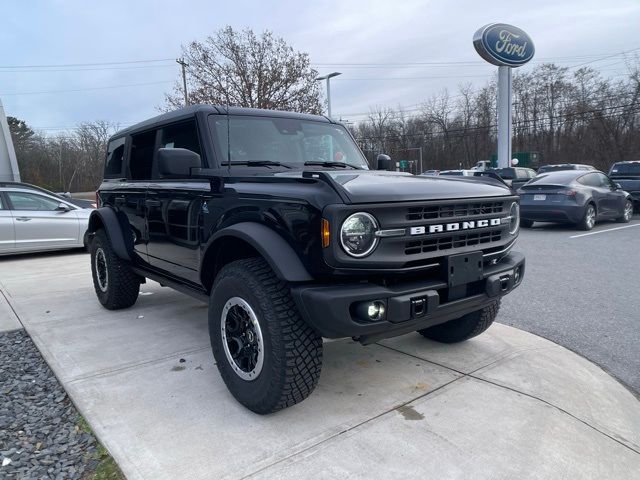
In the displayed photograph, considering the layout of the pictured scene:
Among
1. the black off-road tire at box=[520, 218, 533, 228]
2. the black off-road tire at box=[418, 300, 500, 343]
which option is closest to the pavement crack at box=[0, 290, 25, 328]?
the black off-road tire at box=[418, 300, 500, 343]

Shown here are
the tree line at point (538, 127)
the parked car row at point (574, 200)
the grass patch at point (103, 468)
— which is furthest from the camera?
the tree line at point (538, 127)

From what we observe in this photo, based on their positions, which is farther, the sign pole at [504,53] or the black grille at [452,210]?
the sign pole at [504,53]

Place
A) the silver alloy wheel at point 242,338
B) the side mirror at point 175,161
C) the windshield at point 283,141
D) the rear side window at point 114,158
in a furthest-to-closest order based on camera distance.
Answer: the rear side window at point 114,158 < the windshield at point 283,141 < the side mirror at point 175,161 < the silver alloy wheel at point 242,338

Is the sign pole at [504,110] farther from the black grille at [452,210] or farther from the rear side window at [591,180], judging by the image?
the black grille at [452,210]

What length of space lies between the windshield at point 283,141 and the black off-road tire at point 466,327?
158 centimetres

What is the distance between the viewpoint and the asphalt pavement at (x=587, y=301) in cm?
400

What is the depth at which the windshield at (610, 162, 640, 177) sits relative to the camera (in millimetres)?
15195

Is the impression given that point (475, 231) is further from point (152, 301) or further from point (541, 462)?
point (152, 301)

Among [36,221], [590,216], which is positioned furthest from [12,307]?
[590,216]

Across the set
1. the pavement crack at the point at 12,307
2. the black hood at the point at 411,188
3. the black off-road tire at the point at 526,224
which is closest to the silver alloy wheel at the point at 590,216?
the black off-road tire at the point at 526,224

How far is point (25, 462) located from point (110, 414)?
504 mm

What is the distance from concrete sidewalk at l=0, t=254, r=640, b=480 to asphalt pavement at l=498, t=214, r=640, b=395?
297 millimetres

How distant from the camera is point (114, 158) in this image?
5324 millimetres

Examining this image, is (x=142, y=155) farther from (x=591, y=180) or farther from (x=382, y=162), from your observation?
(x=591, y=180)
